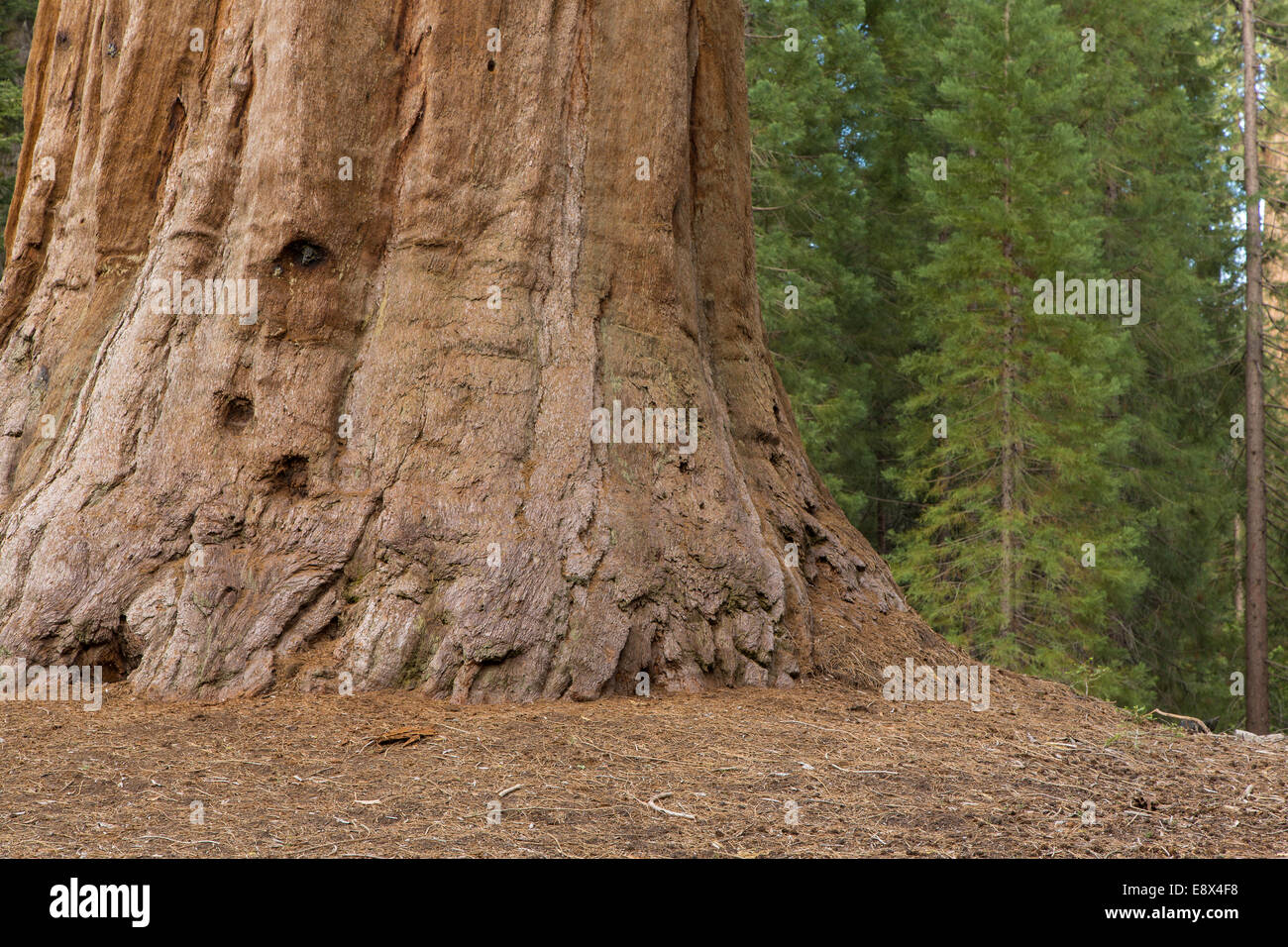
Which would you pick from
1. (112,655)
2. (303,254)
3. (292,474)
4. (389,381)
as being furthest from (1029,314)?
(112,655)

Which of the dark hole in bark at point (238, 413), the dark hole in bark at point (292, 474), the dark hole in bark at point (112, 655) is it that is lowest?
the dark hole in bark at point (112, 655)

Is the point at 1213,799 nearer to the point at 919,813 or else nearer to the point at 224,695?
the point at 919,813

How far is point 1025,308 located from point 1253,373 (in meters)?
6.67

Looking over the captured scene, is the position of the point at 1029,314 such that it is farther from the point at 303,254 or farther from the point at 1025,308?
the point at 303,254

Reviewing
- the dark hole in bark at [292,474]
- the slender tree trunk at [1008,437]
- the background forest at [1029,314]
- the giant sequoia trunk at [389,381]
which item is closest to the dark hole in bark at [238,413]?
the giant sequoia trunk at [389,381]

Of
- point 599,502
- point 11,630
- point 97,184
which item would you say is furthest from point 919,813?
point 97,184

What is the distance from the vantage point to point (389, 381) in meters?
6.04

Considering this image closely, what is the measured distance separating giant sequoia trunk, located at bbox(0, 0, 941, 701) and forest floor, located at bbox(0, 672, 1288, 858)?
1.30 ft

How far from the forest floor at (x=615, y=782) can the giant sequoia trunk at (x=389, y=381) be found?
40 centimetres

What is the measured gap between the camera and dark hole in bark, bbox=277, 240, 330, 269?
20.1 ft

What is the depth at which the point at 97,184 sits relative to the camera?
265 inches

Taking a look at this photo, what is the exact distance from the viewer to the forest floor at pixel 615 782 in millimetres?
3674

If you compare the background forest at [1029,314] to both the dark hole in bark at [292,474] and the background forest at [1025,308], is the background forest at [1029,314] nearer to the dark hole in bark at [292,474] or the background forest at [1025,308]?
the background forest at [1025,308]
